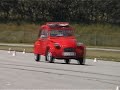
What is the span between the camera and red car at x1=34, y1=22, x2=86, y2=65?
1037 inches

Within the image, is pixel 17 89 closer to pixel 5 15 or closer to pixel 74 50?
pixel 74 50

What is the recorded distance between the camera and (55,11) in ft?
271

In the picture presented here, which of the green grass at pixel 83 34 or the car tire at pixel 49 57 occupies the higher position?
the car tire at pixel 49 57

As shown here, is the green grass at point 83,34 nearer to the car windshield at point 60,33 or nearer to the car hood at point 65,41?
the car windshield at point 60,33

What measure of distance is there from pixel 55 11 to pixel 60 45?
186 feet

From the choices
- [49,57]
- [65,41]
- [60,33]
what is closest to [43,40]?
[60,33]

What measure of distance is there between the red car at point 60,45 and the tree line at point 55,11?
52850 millimetres

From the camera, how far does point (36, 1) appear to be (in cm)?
8275

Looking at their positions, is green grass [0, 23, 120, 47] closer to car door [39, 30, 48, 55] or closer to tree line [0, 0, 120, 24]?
tree line [0, 0, 120, 24]

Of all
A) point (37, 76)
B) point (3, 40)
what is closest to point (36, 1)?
point (3, 40)

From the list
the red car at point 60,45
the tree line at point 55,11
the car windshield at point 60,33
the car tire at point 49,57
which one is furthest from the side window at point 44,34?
the tree line at point 55,11

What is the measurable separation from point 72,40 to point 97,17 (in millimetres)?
56744

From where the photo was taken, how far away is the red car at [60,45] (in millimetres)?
26344

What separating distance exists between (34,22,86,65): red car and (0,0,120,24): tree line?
52850 mm
